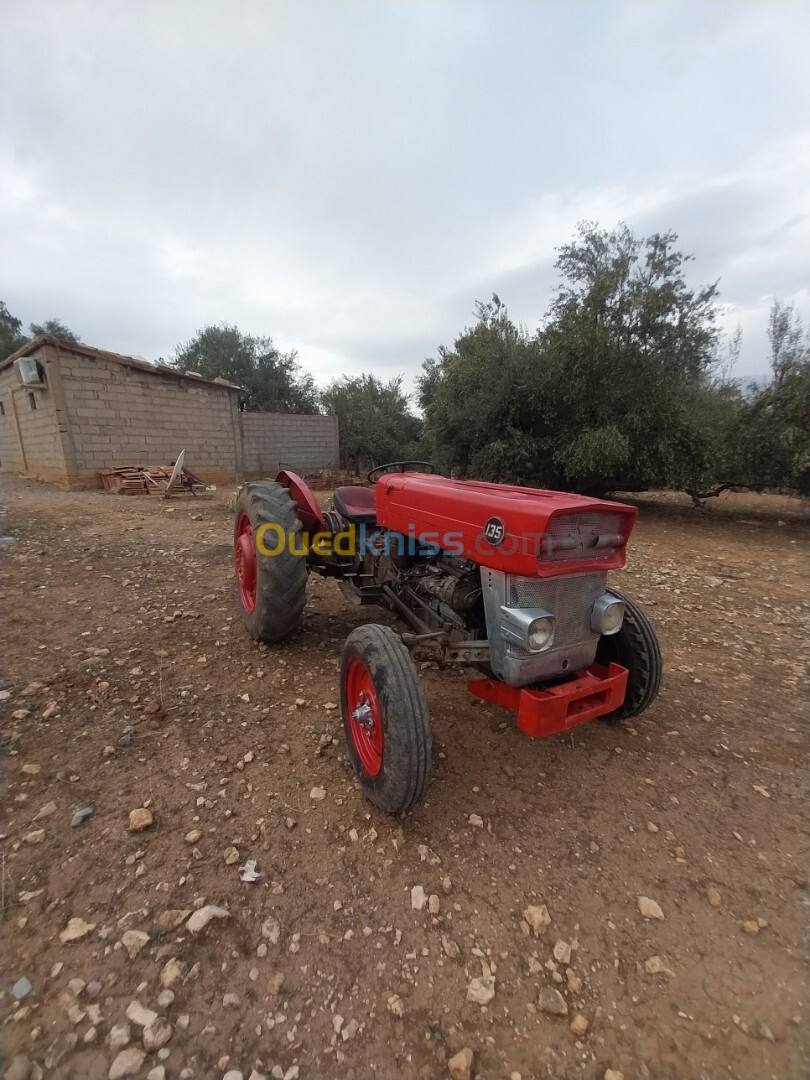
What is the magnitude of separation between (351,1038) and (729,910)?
1.25 meters

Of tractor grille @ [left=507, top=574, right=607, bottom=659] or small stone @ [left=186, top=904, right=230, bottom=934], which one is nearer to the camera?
small stone @ [left=186, top=904, right=230, bottom=934]

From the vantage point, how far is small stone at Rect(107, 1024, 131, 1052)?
1130 mm

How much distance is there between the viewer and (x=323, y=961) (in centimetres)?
134

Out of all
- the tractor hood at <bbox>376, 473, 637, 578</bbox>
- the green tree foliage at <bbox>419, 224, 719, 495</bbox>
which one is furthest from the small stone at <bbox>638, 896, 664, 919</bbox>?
the green tree foliage at <bbox>419, 224, 719, 495</bbox>

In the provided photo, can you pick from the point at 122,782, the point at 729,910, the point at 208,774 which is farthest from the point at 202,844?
the point at 729,910

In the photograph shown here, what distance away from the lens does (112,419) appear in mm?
9555

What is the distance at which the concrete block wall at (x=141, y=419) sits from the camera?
30.0ft

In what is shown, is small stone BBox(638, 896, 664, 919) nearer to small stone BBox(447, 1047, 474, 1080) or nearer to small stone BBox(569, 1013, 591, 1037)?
small stone BBox(569, 1013, 591, 1037)

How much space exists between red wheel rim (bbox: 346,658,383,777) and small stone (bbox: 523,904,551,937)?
66cm

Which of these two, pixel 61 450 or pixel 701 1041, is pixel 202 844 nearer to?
pixel 701 1041

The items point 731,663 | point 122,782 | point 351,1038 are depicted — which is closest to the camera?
point 351,1038

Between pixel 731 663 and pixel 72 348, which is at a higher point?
pixel 72 348

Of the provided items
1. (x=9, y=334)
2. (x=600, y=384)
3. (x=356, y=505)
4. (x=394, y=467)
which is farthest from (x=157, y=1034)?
(x=9, y=334)

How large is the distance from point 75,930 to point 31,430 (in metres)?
12.2
